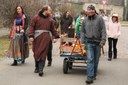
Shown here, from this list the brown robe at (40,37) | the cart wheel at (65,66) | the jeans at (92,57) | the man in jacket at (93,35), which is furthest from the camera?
the cart wheel at (65,66)

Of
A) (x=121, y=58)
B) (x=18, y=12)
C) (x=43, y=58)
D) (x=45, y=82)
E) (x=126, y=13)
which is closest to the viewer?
(x=45, y=82)

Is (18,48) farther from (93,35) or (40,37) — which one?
(93,35)

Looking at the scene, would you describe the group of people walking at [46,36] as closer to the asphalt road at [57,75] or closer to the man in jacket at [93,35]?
the man in jacket at [93,35]

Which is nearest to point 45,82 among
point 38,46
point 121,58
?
point 38,46

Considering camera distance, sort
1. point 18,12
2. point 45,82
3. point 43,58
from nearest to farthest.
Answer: point 45,82 → point 43,58 → point 18,12

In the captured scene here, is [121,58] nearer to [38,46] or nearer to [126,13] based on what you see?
[38,46]

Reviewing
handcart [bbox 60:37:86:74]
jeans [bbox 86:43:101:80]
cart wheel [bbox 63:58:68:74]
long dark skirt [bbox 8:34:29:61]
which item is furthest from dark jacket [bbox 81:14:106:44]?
long dark skirt [bbox 8:34:29:61]

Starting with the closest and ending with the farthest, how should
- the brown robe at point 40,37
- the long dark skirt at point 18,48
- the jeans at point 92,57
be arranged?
the jeans at point 92,57
the brown robe at point 40,37
the long dark skirt at point 18,48

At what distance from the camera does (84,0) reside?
107688 mm

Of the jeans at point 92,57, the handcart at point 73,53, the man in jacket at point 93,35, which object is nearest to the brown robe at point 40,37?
the handcart at point 73,53

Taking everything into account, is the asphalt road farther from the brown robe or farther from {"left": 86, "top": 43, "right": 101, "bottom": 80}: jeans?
the brown robe

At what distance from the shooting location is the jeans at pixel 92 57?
11.6 metres

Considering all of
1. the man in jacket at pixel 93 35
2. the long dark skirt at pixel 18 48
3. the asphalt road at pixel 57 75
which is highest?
the man in jacket at pixel 93 35

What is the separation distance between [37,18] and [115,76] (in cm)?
256
